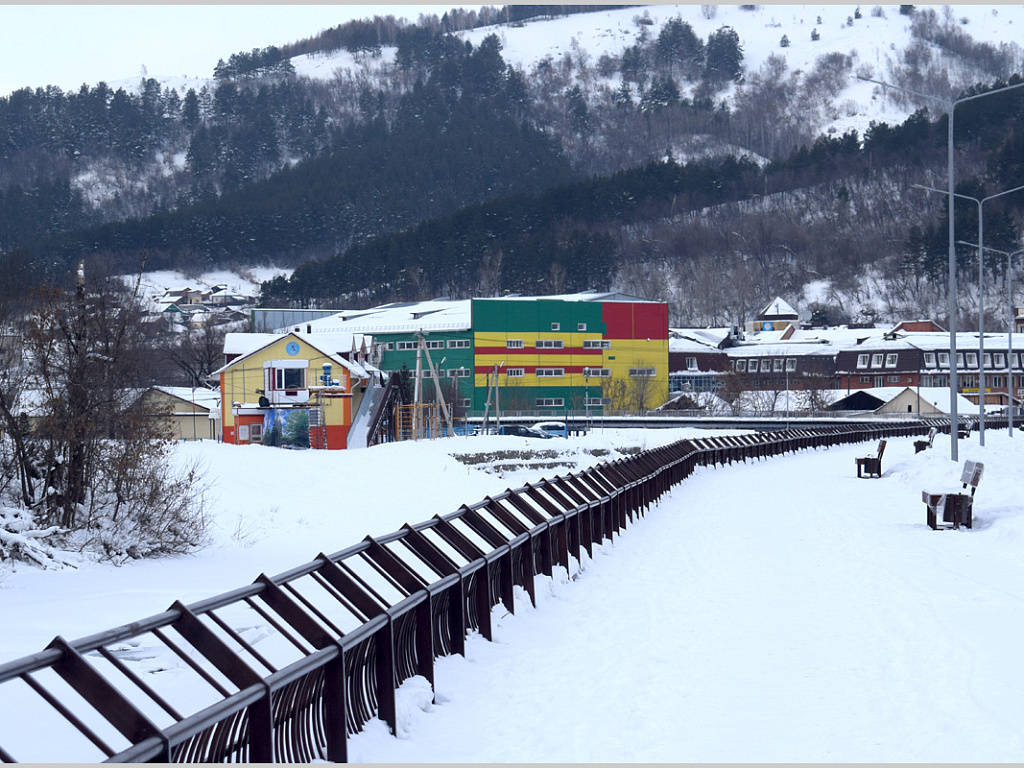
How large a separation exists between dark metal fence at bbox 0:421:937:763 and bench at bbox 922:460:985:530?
8.23m

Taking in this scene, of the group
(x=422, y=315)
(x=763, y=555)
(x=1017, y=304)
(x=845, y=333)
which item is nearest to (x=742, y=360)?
(x=845, y=333)

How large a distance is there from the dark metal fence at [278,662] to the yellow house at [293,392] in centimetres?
5521

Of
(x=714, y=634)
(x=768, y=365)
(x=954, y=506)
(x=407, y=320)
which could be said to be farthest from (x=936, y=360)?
(x=714, y=634)

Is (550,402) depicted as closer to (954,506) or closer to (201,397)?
(201,397)

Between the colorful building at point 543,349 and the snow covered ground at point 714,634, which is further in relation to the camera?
the colorful building at point 543,349

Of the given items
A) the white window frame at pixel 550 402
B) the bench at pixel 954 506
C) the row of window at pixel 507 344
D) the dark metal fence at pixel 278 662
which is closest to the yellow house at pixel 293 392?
the row of window at pixel 507 344

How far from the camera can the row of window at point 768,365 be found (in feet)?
474

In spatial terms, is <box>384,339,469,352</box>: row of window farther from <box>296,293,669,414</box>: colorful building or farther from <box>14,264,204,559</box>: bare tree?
<box>14,264,204,559</box>: bare tree

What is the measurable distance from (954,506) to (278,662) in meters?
14.1

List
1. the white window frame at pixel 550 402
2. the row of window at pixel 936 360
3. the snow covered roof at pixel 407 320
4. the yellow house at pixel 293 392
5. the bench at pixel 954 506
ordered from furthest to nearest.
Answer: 1. the row of window at pixel 936 360
2. the white window frame at pixel 550 402
3. the snow covered roof at pixel 407 320
4. the yellow house at pixel 293 392
5. the bench at pixel 954 506

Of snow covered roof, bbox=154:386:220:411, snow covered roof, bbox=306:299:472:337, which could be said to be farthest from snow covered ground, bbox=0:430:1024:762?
snow covered roof, bbox=306:299:472:337

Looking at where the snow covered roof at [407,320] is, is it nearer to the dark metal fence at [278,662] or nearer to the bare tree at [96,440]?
the bare tree at [96,440]

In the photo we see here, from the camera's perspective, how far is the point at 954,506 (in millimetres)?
20922

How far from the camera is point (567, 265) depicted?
193m
